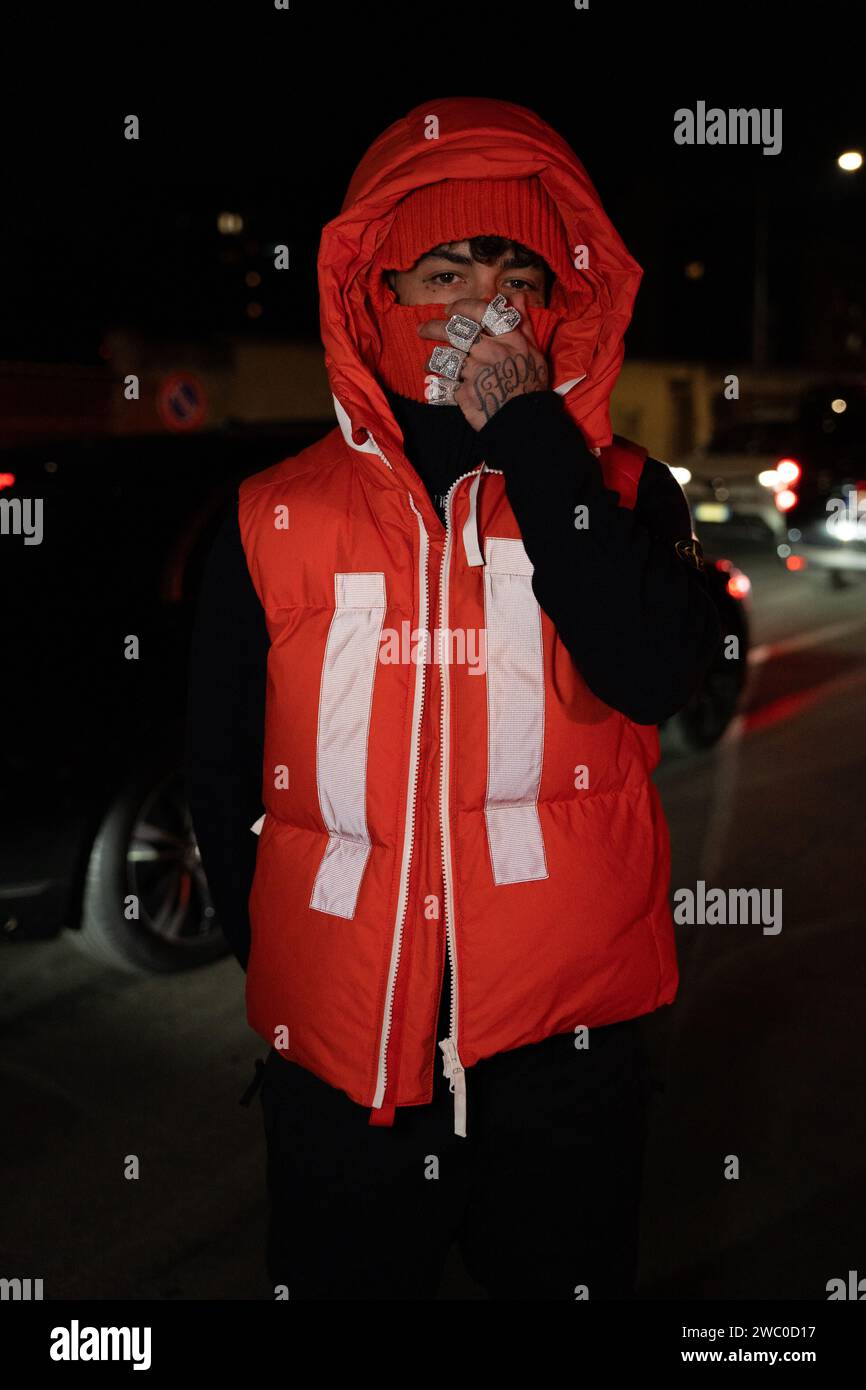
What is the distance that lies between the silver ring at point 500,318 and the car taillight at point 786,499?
1129cm

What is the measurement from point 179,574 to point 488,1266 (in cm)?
292

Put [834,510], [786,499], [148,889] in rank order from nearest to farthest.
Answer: [148,889]
[834,510]
[786,499]

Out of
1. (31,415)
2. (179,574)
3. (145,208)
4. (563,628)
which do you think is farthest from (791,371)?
(563,628)

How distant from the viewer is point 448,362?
5.41ft

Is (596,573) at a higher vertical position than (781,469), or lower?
lower

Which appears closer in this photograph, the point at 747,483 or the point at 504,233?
the point at 504,233

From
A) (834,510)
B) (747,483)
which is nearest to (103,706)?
(834,510)

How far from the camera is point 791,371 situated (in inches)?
1422

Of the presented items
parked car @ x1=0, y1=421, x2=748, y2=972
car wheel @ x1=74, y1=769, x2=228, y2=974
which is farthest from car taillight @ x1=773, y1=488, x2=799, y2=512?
car wheel @ x1=74, y1=769, x2=228, y2=974

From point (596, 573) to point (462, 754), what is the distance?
31 cm

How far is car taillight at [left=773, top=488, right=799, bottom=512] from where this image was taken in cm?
1236

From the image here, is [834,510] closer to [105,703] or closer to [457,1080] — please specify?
[105,703]

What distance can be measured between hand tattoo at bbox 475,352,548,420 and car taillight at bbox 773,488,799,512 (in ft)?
37.2

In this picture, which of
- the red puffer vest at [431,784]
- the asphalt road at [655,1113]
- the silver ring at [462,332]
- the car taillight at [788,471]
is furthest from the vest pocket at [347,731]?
the car taillight at [788,471]
